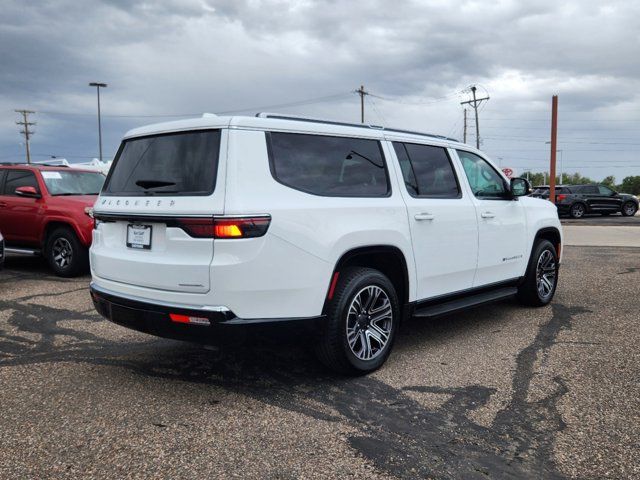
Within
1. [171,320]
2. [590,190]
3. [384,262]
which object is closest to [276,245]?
[171,320]

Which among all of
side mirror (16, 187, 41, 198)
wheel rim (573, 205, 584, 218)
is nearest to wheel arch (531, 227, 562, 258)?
side mirror (16, 187, 41, 198)

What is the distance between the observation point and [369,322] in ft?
13.4

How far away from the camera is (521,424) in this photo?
326 cm

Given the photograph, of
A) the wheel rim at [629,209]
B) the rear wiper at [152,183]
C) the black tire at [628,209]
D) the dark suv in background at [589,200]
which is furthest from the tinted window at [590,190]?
the rear wiper at [152,183]

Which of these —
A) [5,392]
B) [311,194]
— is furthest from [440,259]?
[5,392]

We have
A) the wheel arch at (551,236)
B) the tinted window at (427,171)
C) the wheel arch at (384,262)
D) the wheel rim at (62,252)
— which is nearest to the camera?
the wheel arch at (384,262)

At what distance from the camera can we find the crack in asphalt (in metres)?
2.85

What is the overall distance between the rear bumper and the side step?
1253mm

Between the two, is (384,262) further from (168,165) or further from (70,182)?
(70,182)

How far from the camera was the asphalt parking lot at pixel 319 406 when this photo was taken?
2.81 meters

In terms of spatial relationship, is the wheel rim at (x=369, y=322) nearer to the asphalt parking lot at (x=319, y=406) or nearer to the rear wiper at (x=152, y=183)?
the asphalt parking lot at (x=319, y=406)

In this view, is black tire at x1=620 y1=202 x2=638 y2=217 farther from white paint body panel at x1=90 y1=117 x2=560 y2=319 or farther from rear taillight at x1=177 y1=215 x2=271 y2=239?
rear taillight at x1=177 y1=215 x2=271 y2=239

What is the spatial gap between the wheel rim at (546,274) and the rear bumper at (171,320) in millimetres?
3583

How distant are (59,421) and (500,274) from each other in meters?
4.04
